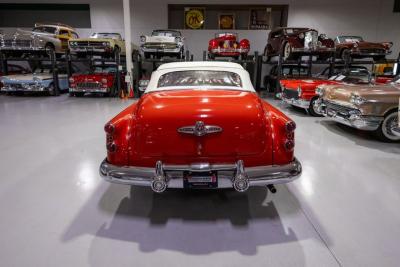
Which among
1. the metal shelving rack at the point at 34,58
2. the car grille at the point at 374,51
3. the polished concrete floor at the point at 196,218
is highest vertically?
the car grille at the point at 374,51

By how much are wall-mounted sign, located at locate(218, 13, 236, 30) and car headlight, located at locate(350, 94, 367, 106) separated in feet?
36.4

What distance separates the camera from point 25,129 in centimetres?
577

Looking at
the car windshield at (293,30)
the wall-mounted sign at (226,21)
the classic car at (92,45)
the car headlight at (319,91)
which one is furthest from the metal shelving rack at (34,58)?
the car headlight at (319,91)

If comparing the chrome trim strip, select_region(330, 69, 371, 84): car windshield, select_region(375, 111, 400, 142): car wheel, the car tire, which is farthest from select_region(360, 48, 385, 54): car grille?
the chrome trim strip

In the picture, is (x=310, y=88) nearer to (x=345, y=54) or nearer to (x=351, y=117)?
(x=351, y=117)

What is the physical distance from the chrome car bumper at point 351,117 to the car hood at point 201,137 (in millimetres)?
3516

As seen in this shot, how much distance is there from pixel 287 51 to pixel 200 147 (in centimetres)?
940

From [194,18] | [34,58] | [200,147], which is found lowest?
[200,147]

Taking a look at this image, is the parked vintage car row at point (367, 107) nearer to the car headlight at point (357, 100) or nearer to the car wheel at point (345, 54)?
the car headlight at point (357, 100)

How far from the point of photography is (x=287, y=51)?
10516 mm

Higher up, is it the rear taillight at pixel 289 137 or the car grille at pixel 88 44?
the car grille at pixel 88 44

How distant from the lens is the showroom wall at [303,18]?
14102 millimetres

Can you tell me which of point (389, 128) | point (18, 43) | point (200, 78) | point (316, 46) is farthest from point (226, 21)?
point (200, 78)

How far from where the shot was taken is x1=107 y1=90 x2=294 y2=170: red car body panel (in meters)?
2.40
